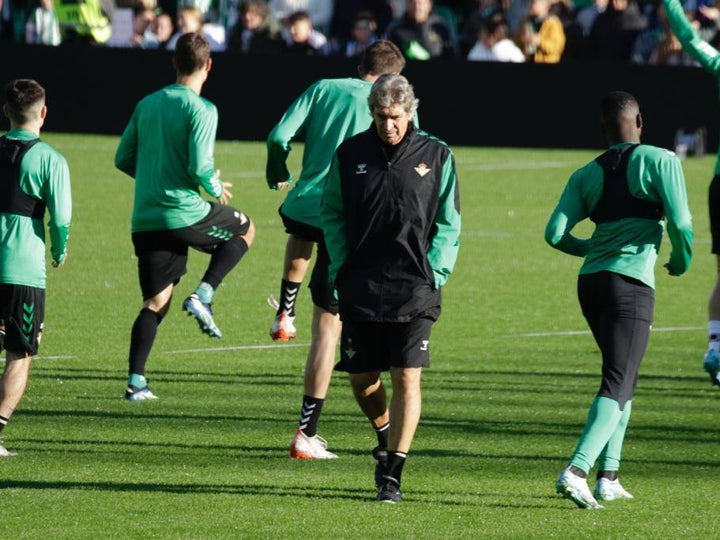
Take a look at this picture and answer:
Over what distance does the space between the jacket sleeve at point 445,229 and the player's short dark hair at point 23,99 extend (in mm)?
2262

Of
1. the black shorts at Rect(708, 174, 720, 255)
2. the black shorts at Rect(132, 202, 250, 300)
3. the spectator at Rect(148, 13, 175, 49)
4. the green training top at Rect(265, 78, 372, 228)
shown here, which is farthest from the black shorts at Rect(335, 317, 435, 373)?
the spectator at Rect(148, 13, 175, 49)

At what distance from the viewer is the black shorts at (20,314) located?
8.80 meters

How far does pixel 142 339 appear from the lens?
10.8 metres

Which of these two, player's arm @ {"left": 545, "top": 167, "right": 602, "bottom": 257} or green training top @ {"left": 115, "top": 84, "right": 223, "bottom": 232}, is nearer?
player's arm @ {"left": 545, "top": 167, "right": 602, "bottom": 257}

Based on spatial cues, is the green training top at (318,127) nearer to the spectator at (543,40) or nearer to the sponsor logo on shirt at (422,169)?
the sponsor logo on shirt at (422,169)

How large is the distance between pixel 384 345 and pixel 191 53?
131 inches

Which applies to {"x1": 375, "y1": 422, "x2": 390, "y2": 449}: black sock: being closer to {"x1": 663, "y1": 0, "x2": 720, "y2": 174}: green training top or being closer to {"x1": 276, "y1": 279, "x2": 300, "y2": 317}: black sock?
{"x1": 276, "y1": 279, "x2": 300, "y2": 317}: black sock

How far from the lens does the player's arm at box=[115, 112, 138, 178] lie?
10.9 meters

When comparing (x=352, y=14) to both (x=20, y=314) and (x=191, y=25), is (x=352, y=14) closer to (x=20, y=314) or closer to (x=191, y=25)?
(x=191, y=25)

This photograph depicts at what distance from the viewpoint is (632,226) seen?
25.8 ft

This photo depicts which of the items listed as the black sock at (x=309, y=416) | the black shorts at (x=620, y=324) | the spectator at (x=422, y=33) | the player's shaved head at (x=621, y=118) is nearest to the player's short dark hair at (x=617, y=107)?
Answer: the player's shaved head at (x=621, y=118)

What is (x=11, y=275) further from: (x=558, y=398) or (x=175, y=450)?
(x=558, y=398)

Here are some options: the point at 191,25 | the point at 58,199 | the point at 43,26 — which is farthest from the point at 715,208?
the point at 43,26

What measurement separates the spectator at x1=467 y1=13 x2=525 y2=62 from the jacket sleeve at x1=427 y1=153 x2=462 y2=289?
1971cm
